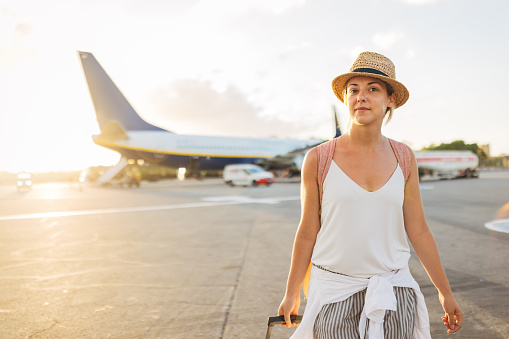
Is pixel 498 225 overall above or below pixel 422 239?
below

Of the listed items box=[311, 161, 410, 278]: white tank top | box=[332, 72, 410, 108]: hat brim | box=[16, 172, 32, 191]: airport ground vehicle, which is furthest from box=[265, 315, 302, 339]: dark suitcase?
box=[16, 172, 32, 191]: airport ground vehicle

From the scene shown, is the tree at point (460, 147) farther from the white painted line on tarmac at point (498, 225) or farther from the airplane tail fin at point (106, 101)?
the white painted line on tarmac at point (498, 225)

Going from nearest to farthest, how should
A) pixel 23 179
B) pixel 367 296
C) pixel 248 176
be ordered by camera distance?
1. pixel 367 296
2. pixel 248 176
3. pixel 23 179

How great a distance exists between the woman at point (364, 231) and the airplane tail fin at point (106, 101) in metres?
27.0

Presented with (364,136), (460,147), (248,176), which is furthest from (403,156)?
(460,147)

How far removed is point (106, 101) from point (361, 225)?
93.7 ft

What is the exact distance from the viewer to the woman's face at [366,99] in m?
1.65

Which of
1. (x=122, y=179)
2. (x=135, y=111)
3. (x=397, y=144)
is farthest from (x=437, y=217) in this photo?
(x=122, y=179)

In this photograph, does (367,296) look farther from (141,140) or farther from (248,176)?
(141,140)

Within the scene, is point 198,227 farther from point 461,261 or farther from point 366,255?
point 366,255

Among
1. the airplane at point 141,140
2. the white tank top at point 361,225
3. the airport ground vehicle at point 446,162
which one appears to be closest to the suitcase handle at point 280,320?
the white tank top at point 361,225

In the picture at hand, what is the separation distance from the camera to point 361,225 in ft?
5.20

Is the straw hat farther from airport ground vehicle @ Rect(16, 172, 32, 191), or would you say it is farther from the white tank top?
airport ground vehicle @ Rect(16, 172, 32, 191)

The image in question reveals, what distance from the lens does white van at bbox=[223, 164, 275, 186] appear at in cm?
→ 2606
